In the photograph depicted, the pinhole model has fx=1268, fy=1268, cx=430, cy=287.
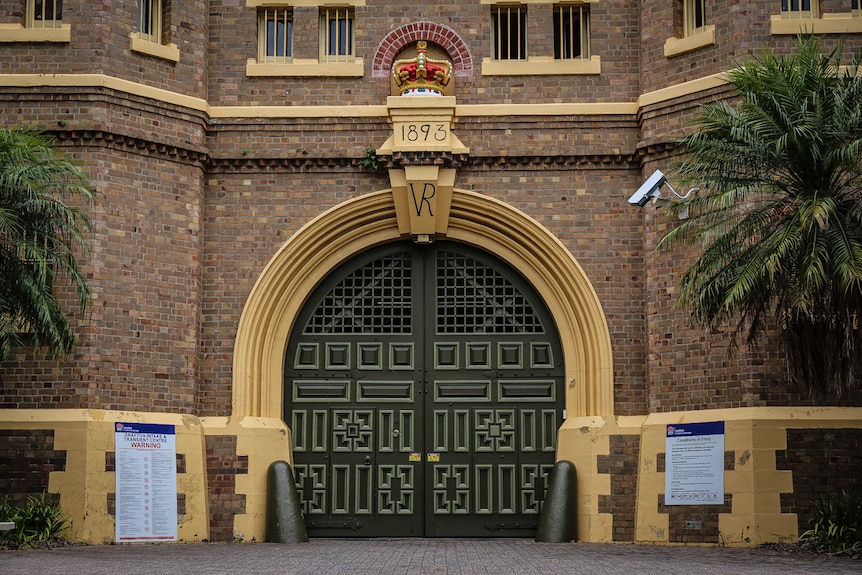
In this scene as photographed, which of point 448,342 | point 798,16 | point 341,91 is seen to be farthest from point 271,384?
point 798,16

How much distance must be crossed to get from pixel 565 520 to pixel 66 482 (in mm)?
6306

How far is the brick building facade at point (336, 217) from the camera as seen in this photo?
51.8 ft

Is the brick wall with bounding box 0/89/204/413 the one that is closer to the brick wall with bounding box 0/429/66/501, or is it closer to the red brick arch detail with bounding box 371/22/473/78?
the brick wall with bounding box 0/429/66/501

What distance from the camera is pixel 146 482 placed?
16.0m

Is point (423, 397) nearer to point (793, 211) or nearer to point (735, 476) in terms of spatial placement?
point (735, 476)

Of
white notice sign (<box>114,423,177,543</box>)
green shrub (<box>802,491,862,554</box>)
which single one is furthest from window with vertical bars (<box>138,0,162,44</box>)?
green shrub (<box>802,491,862,554</box>)

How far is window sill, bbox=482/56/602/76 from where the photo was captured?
690 inches

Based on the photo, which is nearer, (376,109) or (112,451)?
(112,451)

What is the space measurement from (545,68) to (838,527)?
7.23 metres

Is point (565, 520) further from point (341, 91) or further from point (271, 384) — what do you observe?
point (341, 91)

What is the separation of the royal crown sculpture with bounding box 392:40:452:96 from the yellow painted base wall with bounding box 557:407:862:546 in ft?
17.1

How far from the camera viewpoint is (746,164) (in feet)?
46.0

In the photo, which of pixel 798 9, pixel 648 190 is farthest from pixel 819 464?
pixel 798 9

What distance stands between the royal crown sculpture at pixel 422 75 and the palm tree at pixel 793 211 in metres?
4.20
